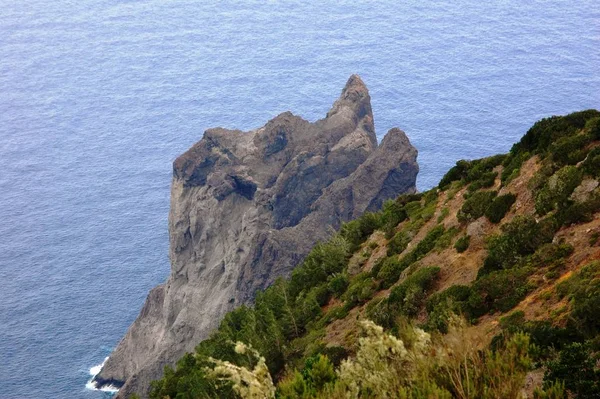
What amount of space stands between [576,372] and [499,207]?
2021 centimetres

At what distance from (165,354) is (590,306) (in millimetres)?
113920

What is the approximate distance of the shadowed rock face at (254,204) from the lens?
12481cm

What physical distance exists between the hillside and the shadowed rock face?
59272 mm

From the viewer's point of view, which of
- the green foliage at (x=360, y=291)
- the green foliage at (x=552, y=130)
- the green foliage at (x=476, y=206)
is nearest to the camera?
the green foliage at (x=476, y=206)

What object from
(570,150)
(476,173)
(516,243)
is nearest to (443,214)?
(476,173)

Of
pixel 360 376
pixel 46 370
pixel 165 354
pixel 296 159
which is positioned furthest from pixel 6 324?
pixel 360 376

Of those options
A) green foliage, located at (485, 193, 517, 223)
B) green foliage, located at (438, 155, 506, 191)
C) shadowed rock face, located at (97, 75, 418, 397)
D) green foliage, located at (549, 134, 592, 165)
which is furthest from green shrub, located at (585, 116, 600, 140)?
shadowed rock face, located at (97, 75, 418, 397)

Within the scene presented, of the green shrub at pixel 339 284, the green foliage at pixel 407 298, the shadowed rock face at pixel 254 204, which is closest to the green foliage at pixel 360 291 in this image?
the green shrub at pixel 339 284

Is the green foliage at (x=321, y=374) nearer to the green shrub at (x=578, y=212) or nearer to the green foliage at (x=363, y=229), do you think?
the green shrub at (x=578, y=212)

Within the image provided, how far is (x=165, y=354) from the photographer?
13188 centimetres

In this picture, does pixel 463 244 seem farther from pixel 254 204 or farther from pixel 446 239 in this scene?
pixel 254 204

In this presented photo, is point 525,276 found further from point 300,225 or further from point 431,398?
point 300,225

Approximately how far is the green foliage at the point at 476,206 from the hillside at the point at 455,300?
0.09 meters

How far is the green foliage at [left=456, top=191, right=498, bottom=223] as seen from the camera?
142 ft
